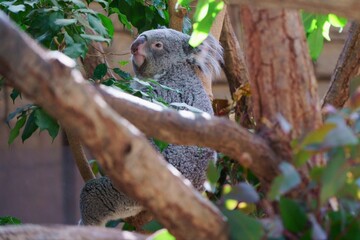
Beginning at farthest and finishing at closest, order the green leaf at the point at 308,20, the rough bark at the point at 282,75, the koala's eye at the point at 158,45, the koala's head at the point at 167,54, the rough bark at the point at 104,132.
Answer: the koala's eye at the point at 158,45 → the koala's head at the point at 167,54 → the green leaf at the point at 308,20 → the rough bark at the point at 282,75 → the rough bark at the point at 104,132

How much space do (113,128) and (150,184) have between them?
144 millimetres

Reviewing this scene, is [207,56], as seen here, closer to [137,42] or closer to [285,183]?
[137,42]

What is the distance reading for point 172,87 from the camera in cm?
450

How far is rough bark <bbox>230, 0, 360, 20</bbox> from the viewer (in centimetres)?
120

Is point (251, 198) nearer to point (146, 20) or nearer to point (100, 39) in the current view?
point (100, 39)

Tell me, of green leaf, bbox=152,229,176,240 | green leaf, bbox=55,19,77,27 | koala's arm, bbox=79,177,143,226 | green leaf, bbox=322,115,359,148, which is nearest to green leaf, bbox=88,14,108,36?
green leaf, bbox=55,19,77,27

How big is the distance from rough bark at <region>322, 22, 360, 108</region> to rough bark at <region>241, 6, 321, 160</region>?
1.73 m

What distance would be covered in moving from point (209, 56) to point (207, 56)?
0.02 meters

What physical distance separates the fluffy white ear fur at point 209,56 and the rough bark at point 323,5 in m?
2.98

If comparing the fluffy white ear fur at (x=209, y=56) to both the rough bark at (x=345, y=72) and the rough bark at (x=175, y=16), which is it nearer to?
the rough bark at (x=175, y=16)

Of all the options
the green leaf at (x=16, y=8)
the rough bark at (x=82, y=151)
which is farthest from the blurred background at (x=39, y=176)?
the green leaf at (x=16, y=8)

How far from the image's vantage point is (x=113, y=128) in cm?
125

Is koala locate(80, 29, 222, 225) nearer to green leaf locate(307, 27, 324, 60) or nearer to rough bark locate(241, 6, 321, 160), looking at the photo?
green leaf locate(307, 27, 324, 60)

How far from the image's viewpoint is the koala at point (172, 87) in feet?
13.1
